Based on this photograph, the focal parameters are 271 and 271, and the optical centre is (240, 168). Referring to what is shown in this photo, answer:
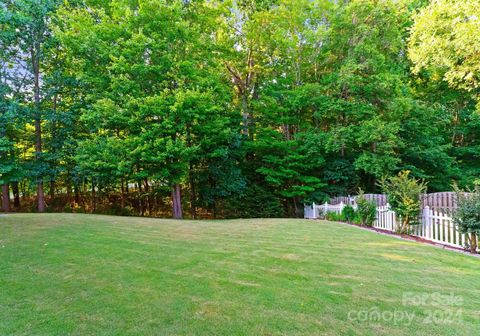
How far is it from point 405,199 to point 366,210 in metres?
2.20

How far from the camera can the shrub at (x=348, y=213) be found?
10.3 m

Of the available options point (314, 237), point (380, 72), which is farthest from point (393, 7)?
point (314, 237)

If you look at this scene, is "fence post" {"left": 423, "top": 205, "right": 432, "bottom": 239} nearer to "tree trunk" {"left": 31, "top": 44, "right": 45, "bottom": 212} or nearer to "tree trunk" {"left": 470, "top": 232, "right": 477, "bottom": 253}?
"tree trunk" {"left": 470, "top": 232, "right": 477, "bottom": 253}

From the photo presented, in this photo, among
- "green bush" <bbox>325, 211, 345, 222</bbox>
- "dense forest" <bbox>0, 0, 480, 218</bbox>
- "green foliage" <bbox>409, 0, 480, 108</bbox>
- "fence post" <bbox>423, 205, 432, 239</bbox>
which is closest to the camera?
"fence post" <bbox>423, 205, 432, 239</bbox>

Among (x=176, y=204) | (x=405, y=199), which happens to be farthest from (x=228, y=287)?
(x=176, y=204)

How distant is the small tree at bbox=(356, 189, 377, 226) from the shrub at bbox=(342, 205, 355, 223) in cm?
67

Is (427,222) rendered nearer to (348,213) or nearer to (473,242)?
(473,242)

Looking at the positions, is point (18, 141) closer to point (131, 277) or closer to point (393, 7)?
point (131, 277)

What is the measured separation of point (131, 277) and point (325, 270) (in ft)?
9.05

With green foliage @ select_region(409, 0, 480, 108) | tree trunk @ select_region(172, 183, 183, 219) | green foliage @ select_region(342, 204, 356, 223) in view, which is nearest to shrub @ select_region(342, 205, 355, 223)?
green foliage @ select_region(342, 204, 356, 223)

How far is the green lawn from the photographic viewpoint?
2527 millimetres

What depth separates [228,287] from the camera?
3.36m

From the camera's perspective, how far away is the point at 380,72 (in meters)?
14.8

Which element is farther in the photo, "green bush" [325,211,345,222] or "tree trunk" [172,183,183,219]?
"tree trunk" [172,183,183,219]
